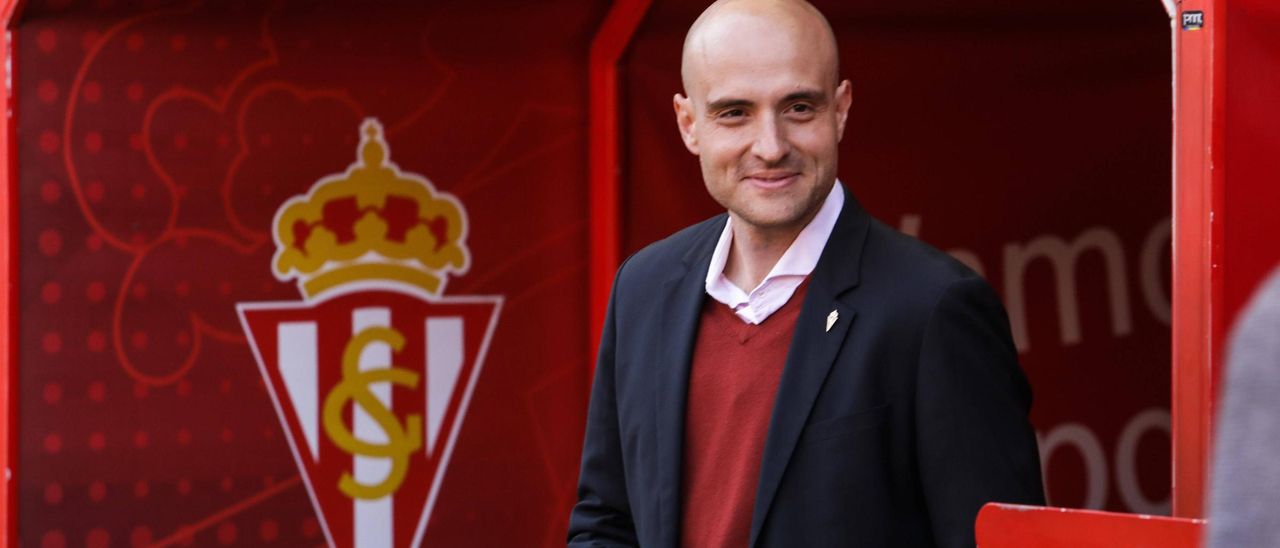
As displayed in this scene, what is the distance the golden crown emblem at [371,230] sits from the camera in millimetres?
3252

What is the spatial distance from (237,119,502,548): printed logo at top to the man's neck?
1.42 meters

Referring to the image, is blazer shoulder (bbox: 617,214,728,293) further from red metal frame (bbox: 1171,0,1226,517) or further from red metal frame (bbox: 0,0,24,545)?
red metal frame (bbox: 0,0,24,545)

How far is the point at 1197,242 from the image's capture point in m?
1.95

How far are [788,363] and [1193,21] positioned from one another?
0.63 m

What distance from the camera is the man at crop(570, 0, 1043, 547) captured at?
A: 1835 millimetres

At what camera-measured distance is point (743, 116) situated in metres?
1.99

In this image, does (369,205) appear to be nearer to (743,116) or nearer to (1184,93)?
(743,116)

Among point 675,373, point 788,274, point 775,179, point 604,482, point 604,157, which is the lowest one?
point 604,482

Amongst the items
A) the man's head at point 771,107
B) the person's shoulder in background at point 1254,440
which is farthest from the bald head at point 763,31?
the person's shoulder in background at point 1254,440

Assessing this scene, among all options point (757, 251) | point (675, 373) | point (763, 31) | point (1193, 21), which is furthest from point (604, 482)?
point (1193, 21)

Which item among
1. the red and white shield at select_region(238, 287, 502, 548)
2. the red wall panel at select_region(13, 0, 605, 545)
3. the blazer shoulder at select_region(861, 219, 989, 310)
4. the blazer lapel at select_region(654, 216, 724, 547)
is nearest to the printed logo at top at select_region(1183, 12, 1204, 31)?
the blazer shoulder at select_region(861, 219, 989, 310)

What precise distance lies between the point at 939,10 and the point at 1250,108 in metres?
1.63

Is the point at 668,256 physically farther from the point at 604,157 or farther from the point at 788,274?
the point at 604,157

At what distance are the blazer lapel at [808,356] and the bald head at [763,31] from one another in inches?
8.8
